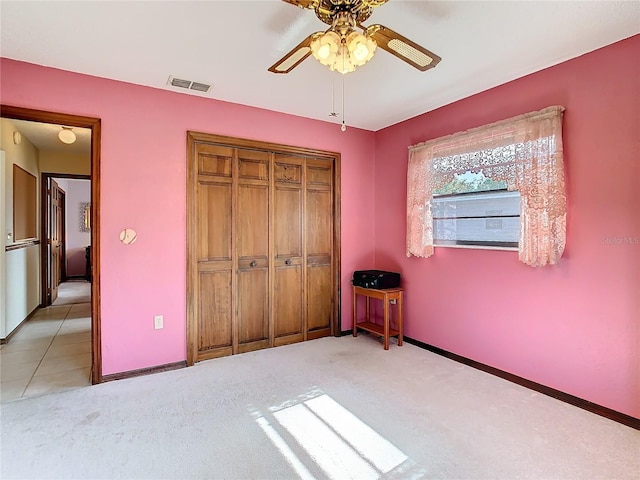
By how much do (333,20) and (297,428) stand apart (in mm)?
2278

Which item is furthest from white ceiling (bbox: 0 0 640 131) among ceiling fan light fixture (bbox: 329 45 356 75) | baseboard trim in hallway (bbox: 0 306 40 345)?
baseboard trim in hallway (bbox: 0 306 40 345)

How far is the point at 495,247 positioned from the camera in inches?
116

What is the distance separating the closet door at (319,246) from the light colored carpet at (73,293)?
433 cm

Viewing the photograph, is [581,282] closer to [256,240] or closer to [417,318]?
[417,318]

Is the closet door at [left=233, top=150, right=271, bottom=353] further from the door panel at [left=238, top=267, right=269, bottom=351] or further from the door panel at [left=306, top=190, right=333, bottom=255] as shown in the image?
the door panel at [left=306, top=190, right=333, bottom=255]

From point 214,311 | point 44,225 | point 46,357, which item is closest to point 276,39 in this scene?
point 214,311

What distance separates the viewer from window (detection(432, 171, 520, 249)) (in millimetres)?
2854

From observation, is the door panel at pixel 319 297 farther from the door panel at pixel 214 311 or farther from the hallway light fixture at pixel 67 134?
the hallway light fixture at pixel 67 134

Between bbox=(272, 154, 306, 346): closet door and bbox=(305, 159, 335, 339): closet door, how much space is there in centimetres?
9

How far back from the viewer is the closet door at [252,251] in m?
3.47

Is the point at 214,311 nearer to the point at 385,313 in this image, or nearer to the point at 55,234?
the point at 385,313

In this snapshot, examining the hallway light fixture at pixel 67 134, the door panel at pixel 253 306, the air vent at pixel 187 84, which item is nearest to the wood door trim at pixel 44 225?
the hallway light fixture at pixel 67 134

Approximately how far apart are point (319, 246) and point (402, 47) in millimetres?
2548

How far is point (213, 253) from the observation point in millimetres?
3342
